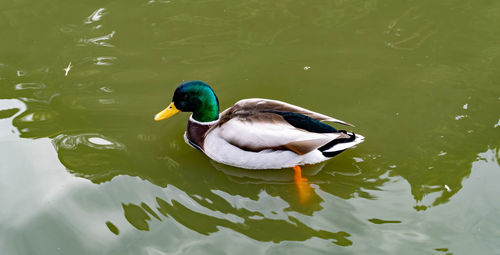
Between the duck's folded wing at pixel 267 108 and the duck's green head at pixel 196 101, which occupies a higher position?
the duck's folded wing at pixel 267 108

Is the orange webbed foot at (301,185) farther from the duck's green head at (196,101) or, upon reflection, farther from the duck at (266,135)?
the duck's green head at (196,101)

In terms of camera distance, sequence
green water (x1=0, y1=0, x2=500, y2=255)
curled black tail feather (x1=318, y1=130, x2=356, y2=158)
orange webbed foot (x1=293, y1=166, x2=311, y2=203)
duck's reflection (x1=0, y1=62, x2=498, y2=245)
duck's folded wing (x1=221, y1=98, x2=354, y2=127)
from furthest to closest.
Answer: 1. duck's folded wing (x1=221, y1=98, x2=354, y2=127)
2. curled black tail feather (x1=318, y1=130, x2=356, y2=158)
3. orange webbed foot (x1=293, y1=166, x2=311, y2=203)
4. duck's reflection (x1=0, y1=62, x2=498, y2=245)
5. green water (x1=0, y1=0, x2=500, y2=255)

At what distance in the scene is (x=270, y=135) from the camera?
4.89 m

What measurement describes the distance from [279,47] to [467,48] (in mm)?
2070

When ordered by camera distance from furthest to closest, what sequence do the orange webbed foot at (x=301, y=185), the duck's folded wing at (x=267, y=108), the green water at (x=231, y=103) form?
the duck's folded wing at (x=267, y=108) < the orange webbed foot at (x=301, y=185) < the green water at (x=231, y=103)

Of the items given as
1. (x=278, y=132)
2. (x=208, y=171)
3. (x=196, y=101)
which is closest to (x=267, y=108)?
(x=278, y=132)

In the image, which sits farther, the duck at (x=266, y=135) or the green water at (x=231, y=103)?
the duck at (x=266, y=135)

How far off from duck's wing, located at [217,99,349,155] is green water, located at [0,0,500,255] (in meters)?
0.33

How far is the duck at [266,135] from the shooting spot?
16.0 ft

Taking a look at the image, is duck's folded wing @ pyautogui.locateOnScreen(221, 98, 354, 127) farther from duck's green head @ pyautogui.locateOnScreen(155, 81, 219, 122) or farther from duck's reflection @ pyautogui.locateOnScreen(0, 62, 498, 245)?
duck's reflection @ pyautogui.locateOnScreen(0, 62, 498, 245)

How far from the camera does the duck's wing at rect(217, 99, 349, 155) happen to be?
488 cm

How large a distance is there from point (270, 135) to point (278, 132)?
0.23 feet

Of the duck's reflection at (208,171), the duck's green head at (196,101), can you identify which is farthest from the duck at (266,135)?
the duck's reflection at (208,171)

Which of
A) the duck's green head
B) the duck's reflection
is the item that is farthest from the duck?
the duck's reflection
